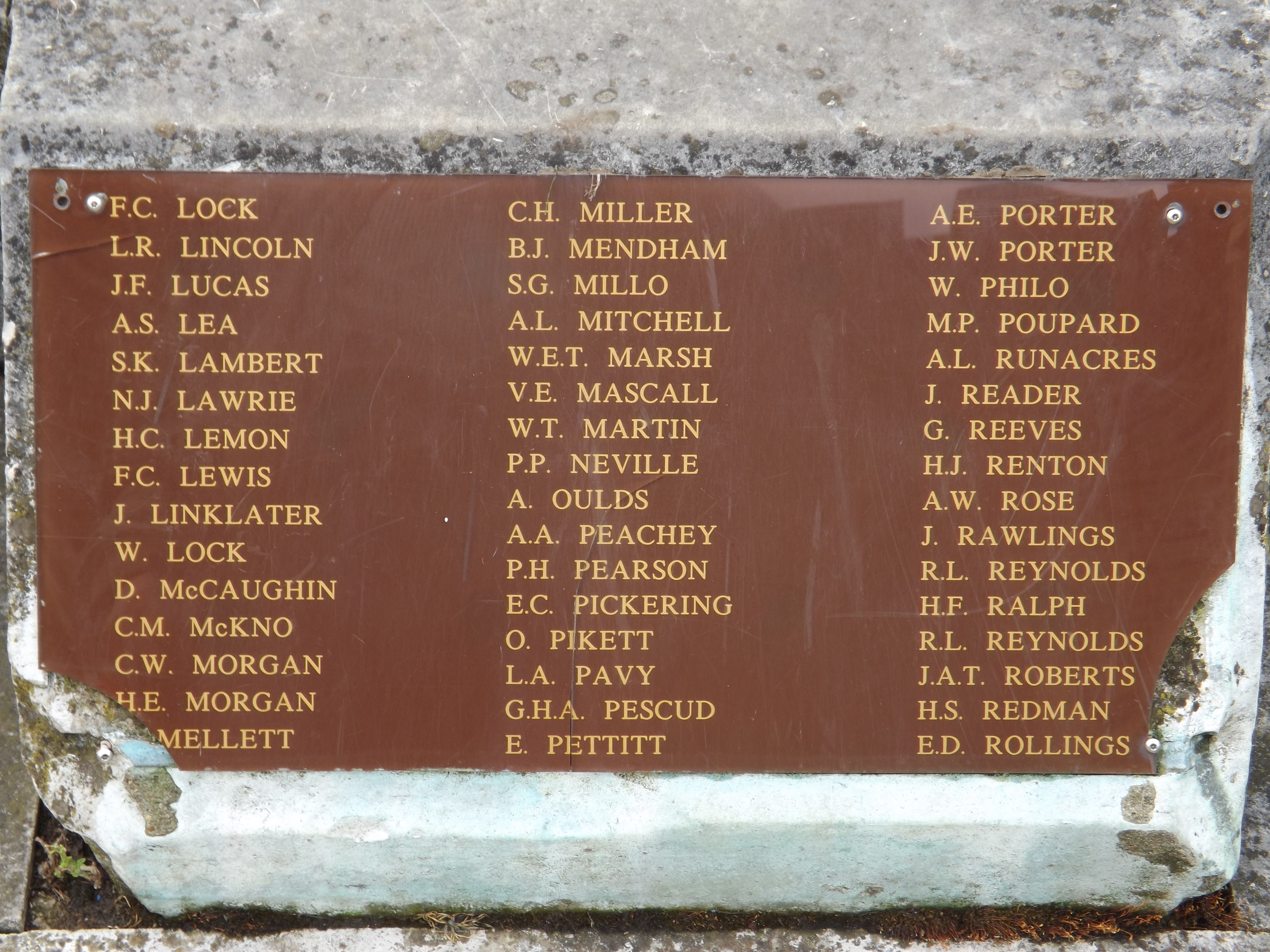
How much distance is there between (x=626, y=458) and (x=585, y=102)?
1.02 metres

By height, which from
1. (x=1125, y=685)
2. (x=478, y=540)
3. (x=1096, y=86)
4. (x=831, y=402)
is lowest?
(x=1125, y=685)

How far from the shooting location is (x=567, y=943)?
2453mm

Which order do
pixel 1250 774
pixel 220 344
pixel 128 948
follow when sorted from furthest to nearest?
pixel 1250 774, pixel 128 948, pixel 220 344

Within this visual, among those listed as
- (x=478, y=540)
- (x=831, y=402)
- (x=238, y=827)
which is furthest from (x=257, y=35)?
(x=238, y=827)

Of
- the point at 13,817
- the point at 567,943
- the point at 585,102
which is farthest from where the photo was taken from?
the point at 13,817

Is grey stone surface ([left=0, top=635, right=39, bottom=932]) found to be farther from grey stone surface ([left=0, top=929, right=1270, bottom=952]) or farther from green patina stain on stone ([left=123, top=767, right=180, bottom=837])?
green patina stain on stone ([left=123, top=767, right=180, bottom=837])

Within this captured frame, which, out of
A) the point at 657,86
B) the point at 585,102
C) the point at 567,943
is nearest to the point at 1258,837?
the point at 567,943

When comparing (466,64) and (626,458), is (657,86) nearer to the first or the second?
(466,64)

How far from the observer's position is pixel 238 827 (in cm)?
234

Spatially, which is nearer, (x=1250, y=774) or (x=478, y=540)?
(x=478, y=540)

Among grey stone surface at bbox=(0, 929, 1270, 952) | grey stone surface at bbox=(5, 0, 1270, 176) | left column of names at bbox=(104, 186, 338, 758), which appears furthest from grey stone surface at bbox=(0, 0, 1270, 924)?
grey stone surface at bbox=(0, 929, 1270, 952)

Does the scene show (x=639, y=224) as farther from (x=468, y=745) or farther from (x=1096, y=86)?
(x=468, y=745)

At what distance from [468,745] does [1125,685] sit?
1925 mm

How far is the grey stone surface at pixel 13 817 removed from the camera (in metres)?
2.50
